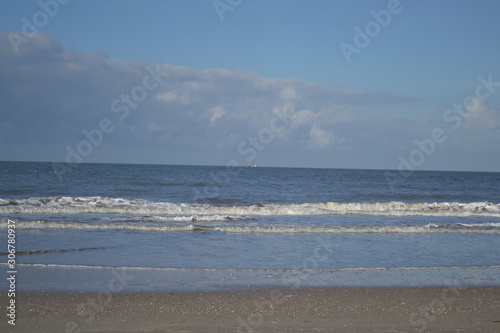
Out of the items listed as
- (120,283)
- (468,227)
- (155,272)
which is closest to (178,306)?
(120,283)

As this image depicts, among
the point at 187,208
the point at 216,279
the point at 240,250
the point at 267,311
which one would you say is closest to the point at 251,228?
the point at 240,250

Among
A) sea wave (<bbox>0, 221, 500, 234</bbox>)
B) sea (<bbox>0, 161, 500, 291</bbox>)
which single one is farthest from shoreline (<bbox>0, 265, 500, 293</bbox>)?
sea wave (<bbox>0, 221, 500, 234</bbox>)

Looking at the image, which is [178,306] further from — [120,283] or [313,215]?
[313,215]

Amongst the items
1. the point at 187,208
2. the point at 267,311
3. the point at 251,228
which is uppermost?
the point at 187,208

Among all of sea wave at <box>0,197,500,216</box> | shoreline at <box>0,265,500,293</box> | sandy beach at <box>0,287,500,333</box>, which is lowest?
sandy beach at <box>0,287,500,333</box>

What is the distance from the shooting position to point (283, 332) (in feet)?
22.6

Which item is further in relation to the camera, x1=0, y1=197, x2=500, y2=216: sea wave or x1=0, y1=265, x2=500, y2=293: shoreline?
x1=0, y1=197, x2=500, y2=216: sea wave

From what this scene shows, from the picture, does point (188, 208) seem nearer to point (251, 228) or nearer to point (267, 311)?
point (251, 228)

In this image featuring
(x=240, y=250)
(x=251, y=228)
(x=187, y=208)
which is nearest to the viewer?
(x=240, y=250)

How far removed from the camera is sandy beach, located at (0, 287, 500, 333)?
7152 millimetres

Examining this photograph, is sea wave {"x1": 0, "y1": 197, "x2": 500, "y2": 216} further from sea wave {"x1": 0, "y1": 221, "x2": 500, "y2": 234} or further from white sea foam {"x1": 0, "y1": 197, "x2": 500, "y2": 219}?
sea wave {"x1": 0, "y1": 221, "x2": 500, "y2": 234}

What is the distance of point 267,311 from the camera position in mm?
8039

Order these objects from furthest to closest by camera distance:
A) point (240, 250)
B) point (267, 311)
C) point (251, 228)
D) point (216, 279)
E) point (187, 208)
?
point (187, 208)
point (251, 228)
point (240, 250)
point (216, 279)
point (267, 311)

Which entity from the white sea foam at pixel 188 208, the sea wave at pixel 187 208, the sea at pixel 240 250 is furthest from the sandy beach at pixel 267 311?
the sea wave at pixel 187 208
